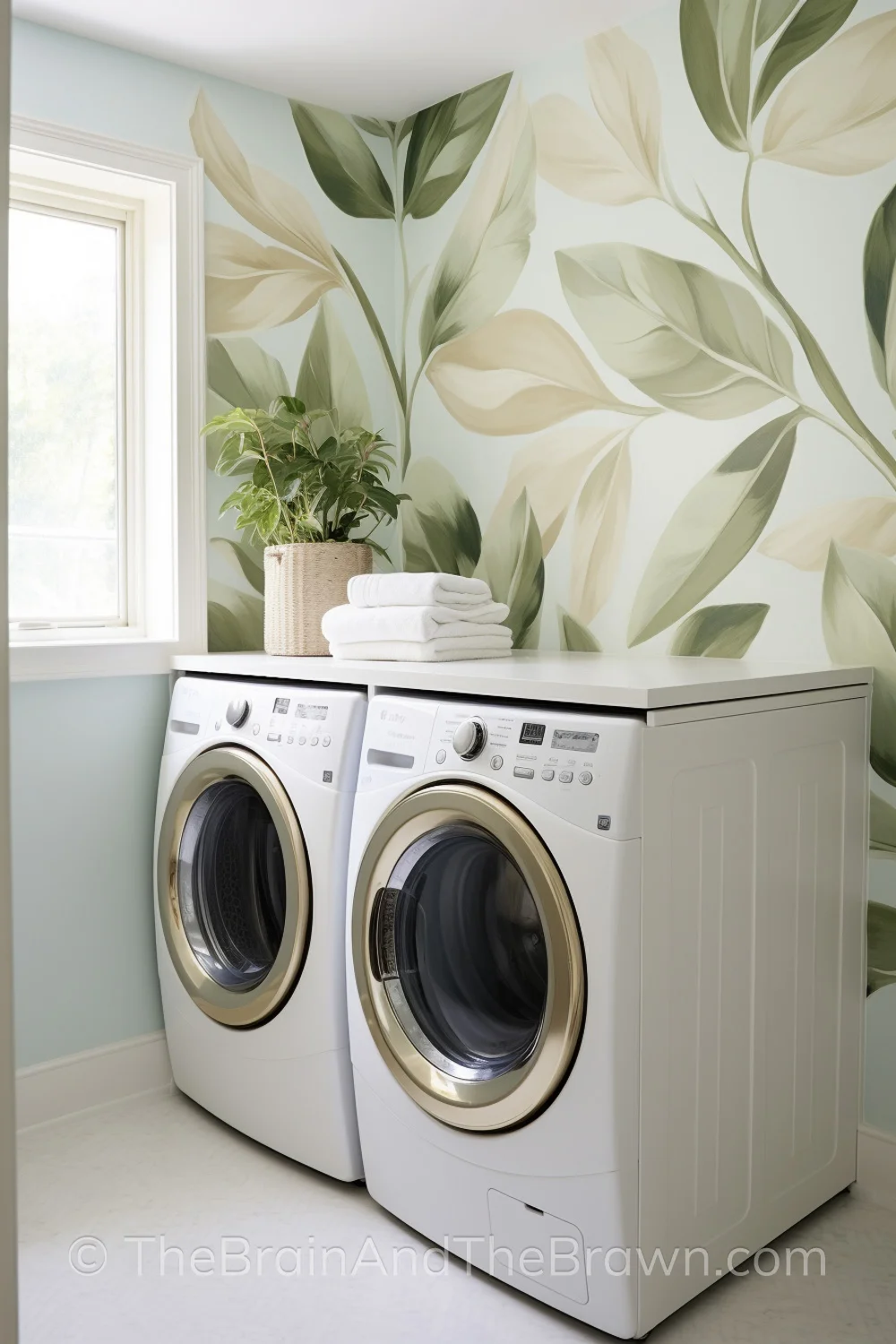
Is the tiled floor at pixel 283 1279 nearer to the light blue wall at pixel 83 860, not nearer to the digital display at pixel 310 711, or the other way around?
the light blue wall at pixel 83 860

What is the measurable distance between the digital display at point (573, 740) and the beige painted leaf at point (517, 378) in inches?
40.8

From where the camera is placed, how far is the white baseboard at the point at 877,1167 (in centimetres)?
202

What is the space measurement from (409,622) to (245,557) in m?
0.80

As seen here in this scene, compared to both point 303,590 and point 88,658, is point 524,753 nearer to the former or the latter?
point 303,590

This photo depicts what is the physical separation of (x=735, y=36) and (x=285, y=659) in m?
1.52

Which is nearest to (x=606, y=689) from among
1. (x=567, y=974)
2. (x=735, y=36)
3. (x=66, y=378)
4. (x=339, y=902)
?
(x=567, y=974)

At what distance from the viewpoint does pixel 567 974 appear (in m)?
1.58

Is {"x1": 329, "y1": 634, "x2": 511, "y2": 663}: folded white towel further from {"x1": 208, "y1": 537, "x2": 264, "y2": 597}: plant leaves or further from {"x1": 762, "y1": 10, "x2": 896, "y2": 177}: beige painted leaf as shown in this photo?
{"x1": 762, "y1": 10, "x2": 896, "y2": 177}: beige painted leaf

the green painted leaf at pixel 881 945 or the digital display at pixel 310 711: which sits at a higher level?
the digital display at pixel 310 711

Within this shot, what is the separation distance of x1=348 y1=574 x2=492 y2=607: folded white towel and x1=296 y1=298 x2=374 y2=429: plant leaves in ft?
2.55

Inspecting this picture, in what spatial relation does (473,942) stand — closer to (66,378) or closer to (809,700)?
(809,700)

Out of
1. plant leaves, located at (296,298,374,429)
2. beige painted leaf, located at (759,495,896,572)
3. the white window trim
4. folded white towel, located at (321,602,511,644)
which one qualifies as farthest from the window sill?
beige painted leaf, located at (759,495,896,572)

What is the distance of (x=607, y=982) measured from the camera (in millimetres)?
1535

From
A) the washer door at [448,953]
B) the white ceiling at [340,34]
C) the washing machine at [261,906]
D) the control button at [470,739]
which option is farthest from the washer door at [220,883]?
the white ceiling at [340,34]
